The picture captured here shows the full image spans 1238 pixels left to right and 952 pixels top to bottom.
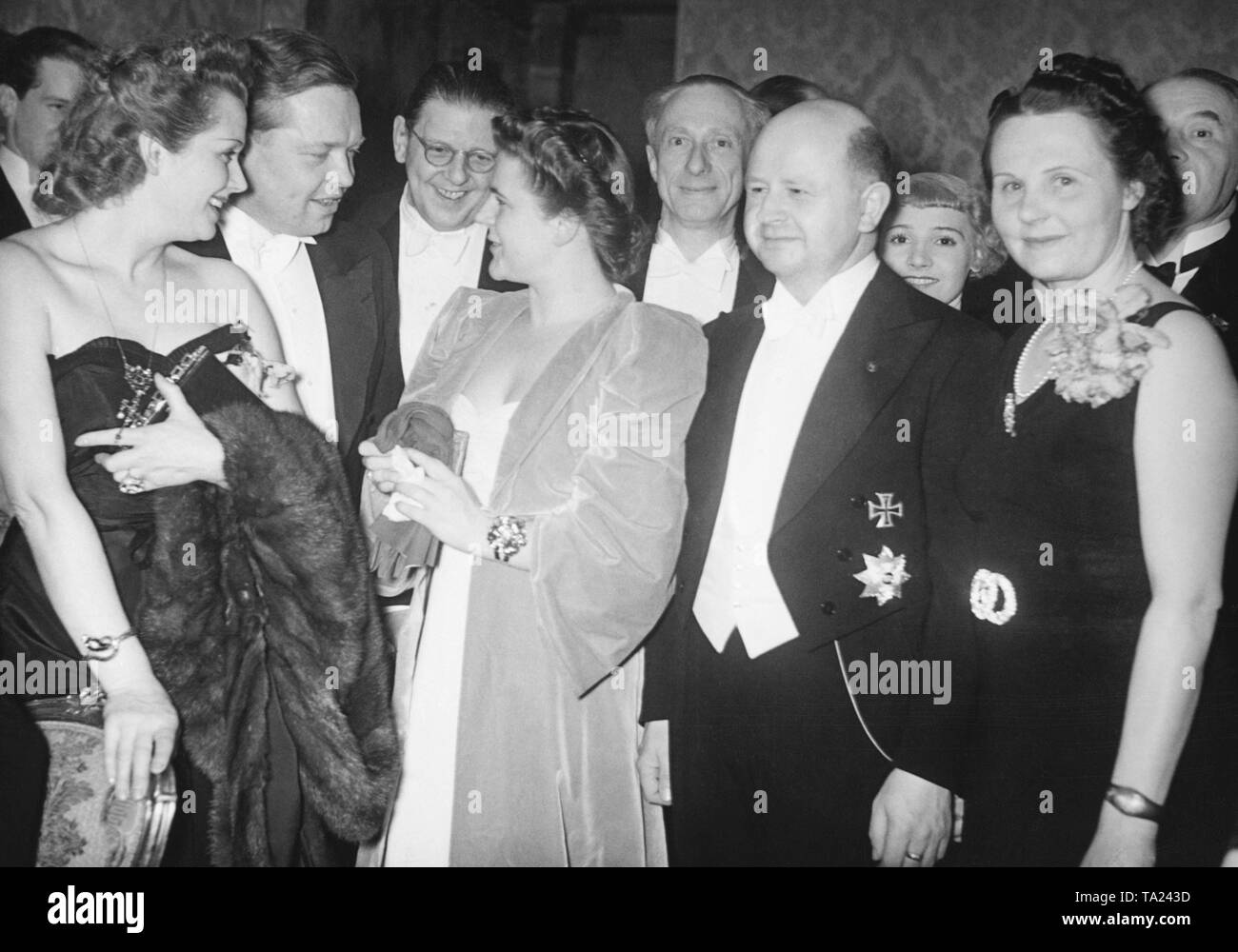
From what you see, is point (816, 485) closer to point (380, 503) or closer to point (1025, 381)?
point (1025, 381)

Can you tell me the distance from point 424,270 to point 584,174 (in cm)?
42

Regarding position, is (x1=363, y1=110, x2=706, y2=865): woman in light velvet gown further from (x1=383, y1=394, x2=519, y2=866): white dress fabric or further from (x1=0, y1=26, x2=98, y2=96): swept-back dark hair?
(x1=0, y1=26, x2=98, y2=96): swept-back dark hair

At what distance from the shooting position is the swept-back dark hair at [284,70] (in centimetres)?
271

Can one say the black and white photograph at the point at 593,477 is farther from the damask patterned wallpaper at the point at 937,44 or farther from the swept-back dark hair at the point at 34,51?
the damask patterned wallpaper at the point at 937,44

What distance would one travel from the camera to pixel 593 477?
2643mm

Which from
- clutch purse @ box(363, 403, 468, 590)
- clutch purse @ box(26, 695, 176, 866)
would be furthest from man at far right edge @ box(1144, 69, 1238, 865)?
clutch purse @ box(26, 695, 176, 866)

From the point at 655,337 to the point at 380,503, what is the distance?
659 mm

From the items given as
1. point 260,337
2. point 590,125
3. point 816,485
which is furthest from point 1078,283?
point 260,337

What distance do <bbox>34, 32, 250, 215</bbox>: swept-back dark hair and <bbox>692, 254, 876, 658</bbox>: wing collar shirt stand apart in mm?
1179

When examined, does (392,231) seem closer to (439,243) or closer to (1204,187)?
(439,243)

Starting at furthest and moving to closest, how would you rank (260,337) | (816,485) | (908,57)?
1. (908,57)
2. (260,337)
3. (816,485)

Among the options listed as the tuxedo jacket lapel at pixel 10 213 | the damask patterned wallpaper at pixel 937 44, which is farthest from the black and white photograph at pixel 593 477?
A: the damask patterned wallpaper at pixel 937 44

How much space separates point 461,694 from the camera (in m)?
2.72

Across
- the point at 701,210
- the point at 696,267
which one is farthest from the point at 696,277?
the point at 701,210
